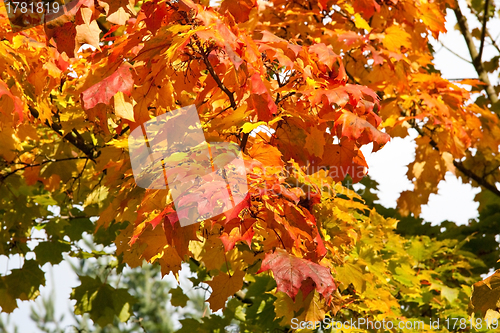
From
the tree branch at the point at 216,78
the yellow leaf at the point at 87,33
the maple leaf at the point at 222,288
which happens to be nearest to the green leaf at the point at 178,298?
the maple leaf at the point at 222,288

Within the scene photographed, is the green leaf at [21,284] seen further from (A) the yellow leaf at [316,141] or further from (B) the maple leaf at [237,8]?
(A) the yellow leaf at [316,141]

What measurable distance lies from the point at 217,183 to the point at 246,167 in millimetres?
154

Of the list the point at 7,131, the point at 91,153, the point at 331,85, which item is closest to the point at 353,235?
the point at 331,85

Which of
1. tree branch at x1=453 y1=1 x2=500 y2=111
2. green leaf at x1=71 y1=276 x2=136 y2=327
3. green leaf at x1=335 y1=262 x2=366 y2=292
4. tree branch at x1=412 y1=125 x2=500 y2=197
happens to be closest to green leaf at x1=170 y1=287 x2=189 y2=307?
green leaf at x1=71 y1=276 x2=136 y2=327

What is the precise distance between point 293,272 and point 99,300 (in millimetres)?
2674

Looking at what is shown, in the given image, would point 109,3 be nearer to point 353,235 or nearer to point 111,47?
point 111,47

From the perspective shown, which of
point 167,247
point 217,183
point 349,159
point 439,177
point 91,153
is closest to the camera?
point 217,183

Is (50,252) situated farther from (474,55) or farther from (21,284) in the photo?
(474,55)

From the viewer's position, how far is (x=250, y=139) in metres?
2.23

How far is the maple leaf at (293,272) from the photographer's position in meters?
1.60

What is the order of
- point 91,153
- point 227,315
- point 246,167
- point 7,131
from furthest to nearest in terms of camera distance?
point 227,315 → point 91,153 → point 7,131 → point 246,167

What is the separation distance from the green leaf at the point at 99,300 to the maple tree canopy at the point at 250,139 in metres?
0.01

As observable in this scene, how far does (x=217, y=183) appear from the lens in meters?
1.62

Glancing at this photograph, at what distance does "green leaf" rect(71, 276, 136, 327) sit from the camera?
150 inches
